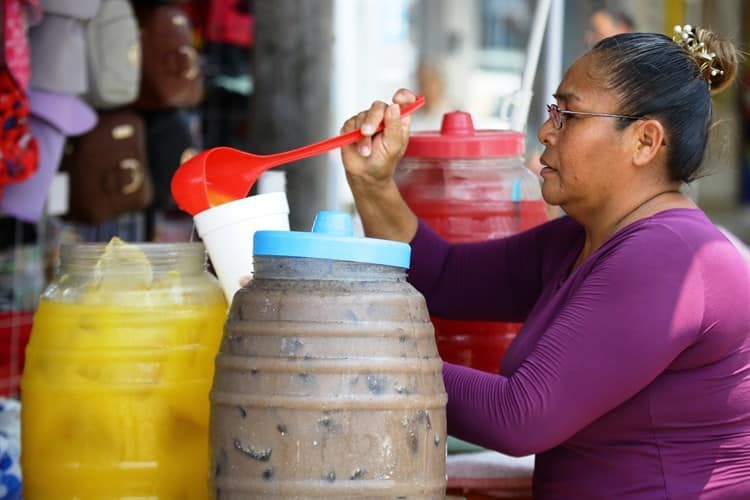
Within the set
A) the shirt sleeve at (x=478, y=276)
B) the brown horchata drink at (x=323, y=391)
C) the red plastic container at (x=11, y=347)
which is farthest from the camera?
the red plastic container at (x=11, y=347)

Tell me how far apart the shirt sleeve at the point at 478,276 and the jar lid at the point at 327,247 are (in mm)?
876

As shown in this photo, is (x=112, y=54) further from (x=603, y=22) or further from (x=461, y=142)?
(x=461, y=142)

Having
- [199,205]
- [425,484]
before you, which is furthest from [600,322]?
[199,205]

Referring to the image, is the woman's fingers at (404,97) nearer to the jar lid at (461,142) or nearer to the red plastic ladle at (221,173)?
the red plastic ladle at (221,173)

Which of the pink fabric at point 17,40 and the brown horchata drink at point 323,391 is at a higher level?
the pink fabric at point 17,40

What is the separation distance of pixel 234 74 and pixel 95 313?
13.0 feet

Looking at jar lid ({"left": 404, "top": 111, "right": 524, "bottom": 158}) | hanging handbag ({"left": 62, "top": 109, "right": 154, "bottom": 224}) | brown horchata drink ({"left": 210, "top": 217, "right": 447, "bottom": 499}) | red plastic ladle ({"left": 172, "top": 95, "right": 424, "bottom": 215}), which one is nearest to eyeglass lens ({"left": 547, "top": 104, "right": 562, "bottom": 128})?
red plastic ladle ({"left": 172, "top": 95, "right": 424, "bottom": 215})

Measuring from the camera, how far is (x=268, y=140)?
15.8 feet

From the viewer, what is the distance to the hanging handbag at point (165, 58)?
4.78 meters

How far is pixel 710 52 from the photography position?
208cm

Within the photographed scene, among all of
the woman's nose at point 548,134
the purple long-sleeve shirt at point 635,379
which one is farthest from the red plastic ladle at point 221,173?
the purple long-sleeve shirt at point 635,379

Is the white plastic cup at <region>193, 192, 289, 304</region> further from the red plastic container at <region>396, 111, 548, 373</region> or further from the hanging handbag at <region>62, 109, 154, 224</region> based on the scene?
the hanging handbag at <region>62, 109, 154, 224</region>

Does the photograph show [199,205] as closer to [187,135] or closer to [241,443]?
[241,443]

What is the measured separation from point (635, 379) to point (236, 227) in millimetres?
685
